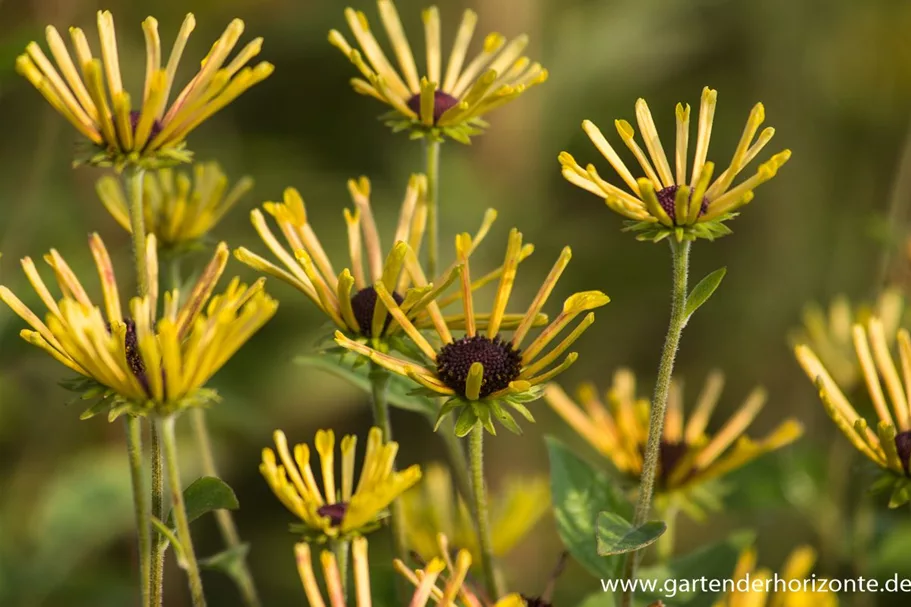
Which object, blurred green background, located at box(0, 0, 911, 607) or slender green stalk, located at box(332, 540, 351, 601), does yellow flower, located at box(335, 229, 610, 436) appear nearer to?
slender green stalk, located at box(332, 540, 351, 601)

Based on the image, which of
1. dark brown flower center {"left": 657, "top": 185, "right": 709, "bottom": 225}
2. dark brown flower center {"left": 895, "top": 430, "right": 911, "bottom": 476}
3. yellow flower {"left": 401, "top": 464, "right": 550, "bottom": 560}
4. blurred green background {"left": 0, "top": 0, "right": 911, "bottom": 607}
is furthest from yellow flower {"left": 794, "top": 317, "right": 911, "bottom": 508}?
blurred green background {"left": 0, "top": 0, "right": 911, "bottom": 607}

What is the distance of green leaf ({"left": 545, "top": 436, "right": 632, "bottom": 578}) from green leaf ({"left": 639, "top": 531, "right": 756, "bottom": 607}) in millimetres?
33

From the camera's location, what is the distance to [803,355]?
1.61 feet

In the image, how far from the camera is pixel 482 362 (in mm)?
458

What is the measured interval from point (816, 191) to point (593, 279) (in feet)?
1.37

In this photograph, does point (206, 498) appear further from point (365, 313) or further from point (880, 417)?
point (880, 417)

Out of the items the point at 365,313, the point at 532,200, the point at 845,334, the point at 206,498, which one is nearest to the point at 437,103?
the point at 365,313

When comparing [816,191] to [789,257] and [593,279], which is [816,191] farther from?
[593,279]

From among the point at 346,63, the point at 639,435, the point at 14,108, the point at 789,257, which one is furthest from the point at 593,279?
the point at 639,435

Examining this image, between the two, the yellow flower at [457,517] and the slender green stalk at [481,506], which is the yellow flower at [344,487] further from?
the yellow flower at [457,517]

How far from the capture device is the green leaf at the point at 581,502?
49 centimetres

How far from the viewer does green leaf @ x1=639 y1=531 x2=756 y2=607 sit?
0.51 metres

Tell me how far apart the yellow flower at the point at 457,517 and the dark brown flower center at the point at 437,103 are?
0.21m

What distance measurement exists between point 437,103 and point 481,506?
0.68 ft
